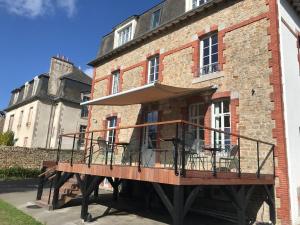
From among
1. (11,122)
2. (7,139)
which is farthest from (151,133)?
(11,122)

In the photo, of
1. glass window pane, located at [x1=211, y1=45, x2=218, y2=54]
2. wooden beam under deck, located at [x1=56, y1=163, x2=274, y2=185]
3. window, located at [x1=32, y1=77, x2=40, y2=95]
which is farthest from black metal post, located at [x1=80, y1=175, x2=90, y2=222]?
window, located at [x1=32, y1=77, x2=40, y2=95]

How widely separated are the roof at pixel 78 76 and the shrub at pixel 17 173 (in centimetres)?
1062

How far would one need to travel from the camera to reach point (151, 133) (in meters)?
11.7

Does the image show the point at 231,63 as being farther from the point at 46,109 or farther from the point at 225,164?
the point at 46,109

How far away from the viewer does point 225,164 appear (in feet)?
27.9

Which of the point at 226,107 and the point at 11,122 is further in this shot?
the point at 11,122

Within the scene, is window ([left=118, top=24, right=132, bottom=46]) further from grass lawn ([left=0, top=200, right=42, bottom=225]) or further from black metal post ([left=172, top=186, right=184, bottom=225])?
black metal post ([left=172, top=186, right=184, bottom=225])

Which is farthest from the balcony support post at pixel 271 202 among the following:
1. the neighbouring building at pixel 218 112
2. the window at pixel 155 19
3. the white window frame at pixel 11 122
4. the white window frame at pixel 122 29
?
the white window frame at pixel 11 122

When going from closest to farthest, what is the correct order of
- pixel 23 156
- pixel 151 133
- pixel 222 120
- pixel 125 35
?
1. pixel 222 120
2. pixel 151 133
3. pixel 125 35
4. pixel 23 156

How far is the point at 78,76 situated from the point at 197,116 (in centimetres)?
2061

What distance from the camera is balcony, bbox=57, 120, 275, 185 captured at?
5672 mm

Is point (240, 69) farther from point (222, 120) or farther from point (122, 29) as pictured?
point (122, 29)

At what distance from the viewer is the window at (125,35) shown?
14910 mm

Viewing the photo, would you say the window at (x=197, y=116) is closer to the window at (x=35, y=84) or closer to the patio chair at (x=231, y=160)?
the patio chair at (x=231, y=160)
